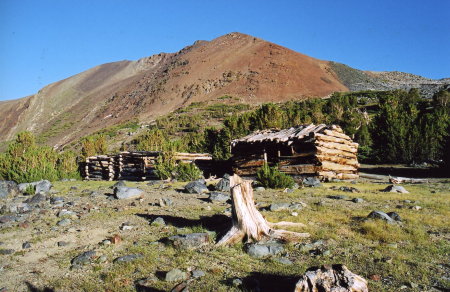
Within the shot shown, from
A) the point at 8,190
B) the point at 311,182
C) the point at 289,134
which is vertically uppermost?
the point at 289,134

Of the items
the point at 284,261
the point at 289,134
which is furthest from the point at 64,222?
the point at 289,134

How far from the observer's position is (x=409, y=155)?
23484 mm

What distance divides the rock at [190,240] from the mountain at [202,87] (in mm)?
61287

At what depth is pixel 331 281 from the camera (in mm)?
3223

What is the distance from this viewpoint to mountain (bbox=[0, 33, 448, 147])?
71562 millimetres

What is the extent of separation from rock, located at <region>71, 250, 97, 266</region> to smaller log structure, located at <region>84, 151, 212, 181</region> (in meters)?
13.8

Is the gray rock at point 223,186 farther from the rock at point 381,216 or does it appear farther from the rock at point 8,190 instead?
the rock at point 8,190

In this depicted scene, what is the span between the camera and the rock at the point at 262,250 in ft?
15.9

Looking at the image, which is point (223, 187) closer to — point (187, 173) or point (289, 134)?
point (187, 173)

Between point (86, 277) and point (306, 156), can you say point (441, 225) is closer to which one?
point (86, 277)

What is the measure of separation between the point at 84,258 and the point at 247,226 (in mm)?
2818

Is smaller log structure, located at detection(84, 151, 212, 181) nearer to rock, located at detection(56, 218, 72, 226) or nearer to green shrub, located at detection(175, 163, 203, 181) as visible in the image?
green shrub, located at detection(175, 163, 203, 181)

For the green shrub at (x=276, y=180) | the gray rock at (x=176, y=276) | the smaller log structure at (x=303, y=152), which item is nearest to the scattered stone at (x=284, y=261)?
the gray rock at (x=176, y=276)

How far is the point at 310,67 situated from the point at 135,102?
50050 millimetres
